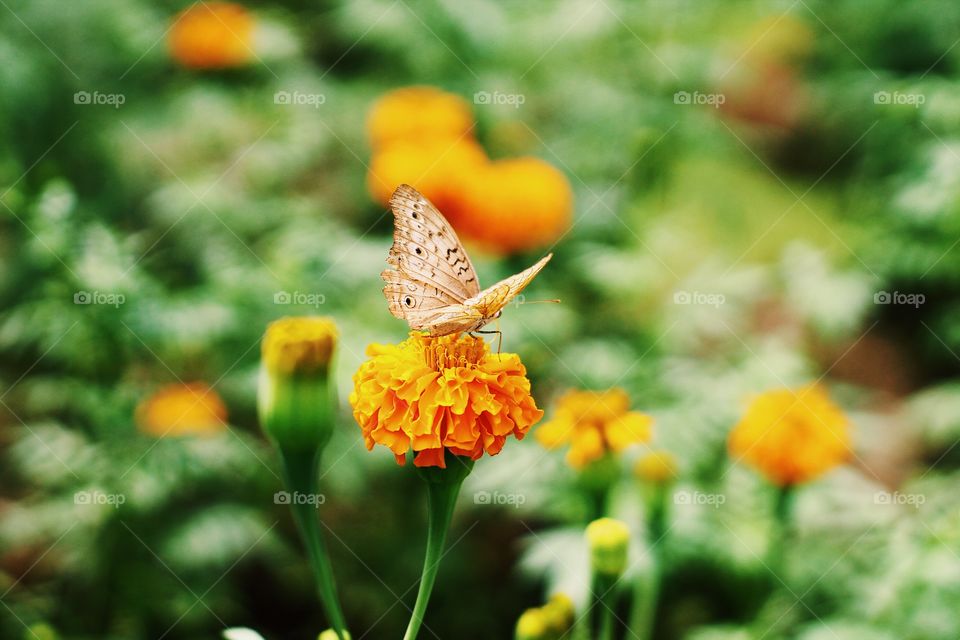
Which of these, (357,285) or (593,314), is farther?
(593,314)

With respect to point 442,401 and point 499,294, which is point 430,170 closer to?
point 499,294

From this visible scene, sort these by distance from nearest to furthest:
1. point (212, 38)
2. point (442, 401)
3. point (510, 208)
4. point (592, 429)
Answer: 1. point (442, 401)
2. point (592, 429)
3. point (510, 208)
4. point (212, 38)

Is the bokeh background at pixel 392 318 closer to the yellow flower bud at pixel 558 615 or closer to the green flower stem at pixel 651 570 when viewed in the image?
the green flower stem at pixel 651 570

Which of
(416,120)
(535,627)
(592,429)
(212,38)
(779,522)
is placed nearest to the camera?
(535,627)

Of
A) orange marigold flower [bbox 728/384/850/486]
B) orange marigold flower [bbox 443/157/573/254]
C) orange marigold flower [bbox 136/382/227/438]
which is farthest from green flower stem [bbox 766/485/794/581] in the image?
orange marigold flower [bbox 136/382/227/438]

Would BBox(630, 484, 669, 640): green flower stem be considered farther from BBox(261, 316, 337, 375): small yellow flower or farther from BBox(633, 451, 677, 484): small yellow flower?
BBox(261, 316, 337, 375): small yellow flower

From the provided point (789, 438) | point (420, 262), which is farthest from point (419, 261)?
point (789, 438)

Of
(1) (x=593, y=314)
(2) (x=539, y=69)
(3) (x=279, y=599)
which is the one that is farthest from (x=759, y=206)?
(3) (x=279, y=599)

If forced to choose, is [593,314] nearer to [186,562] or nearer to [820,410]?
[820,410]
